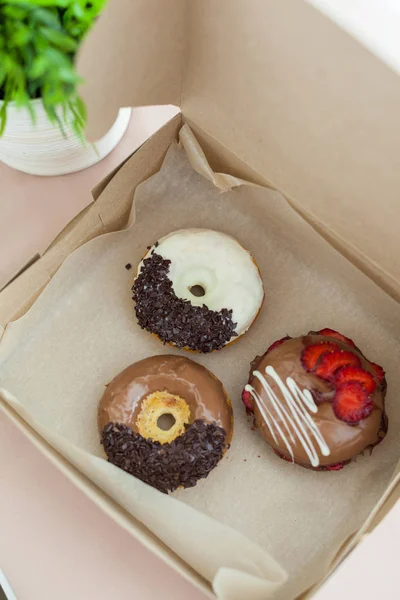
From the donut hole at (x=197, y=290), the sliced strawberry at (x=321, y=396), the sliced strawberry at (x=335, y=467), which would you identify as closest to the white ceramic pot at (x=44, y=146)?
the donut hole at (x=197, y=290)

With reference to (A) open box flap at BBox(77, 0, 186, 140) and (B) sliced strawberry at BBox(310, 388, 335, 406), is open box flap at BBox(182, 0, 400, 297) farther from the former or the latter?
(B) sliced strawberry at BBox(310, 388, 335, 406)

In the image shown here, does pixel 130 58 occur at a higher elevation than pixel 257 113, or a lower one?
lower

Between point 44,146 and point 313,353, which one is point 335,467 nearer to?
point 313,353

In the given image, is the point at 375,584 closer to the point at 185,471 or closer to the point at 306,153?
the point at 185,471

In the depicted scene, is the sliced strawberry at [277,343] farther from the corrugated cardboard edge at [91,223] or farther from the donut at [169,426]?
the corrugated cardboard edge at [91,223]

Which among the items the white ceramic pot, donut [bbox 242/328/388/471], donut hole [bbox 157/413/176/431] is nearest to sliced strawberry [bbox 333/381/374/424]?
donut [bbox 242/328/388/471]

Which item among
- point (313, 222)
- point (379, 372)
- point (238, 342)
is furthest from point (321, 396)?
point (313, 222)
